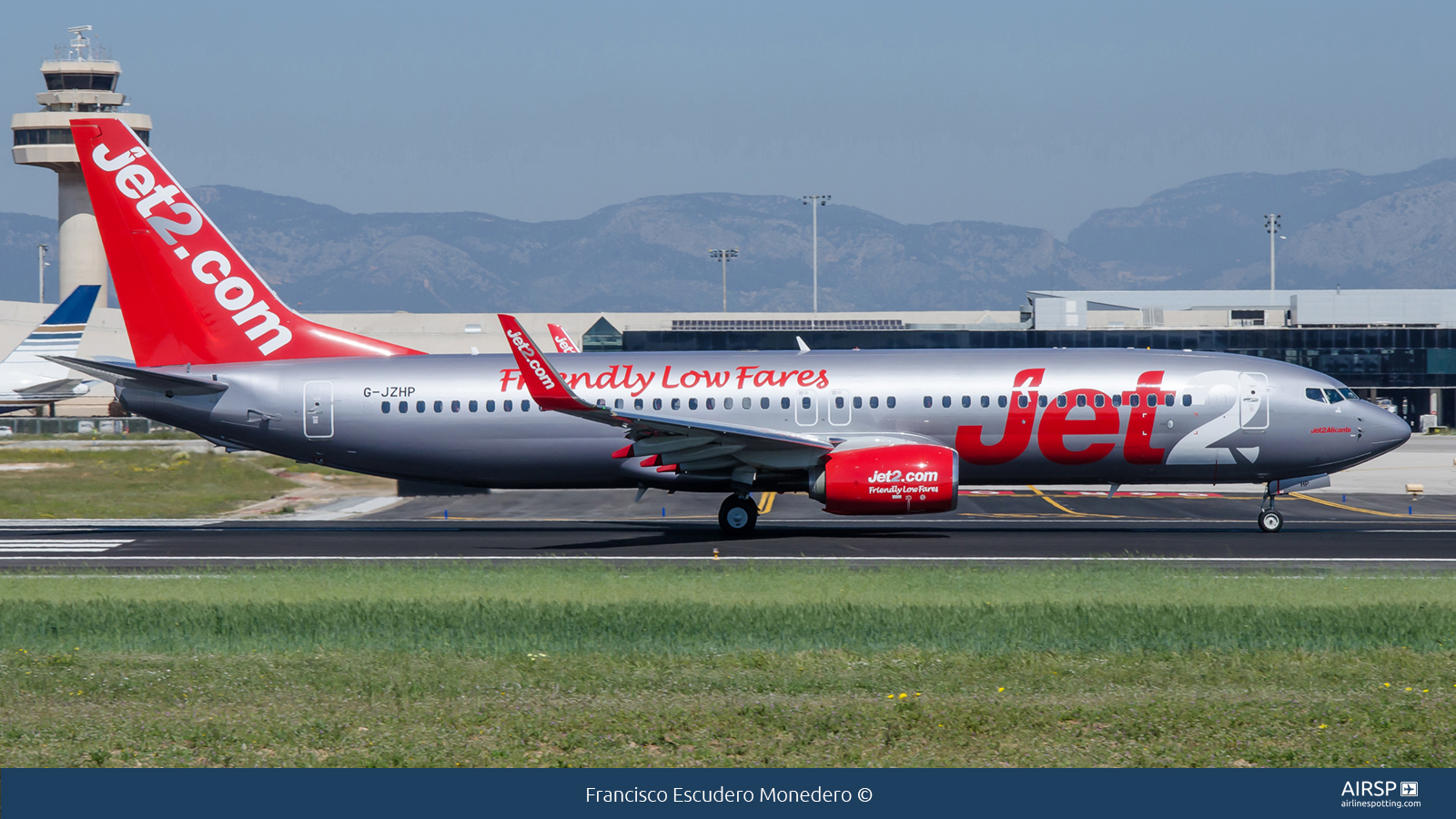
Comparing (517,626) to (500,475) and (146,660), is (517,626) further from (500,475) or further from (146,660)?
(500,475)

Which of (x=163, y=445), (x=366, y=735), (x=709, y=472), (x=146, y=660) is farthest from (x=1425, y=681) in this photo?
→ (x=163, y=445)

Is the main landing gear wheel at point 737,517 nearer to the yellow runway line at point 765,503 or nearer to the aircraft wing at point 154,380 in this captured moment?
the yellow runway line at point 765,503

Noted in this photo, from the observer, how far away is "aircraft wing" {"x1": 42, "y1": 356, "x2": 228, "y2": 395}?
95.8 ft

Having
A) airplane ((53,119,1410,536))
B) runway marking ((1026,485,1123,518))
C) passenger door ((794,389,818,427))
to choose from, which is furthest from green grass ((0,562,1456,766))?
runway marking ((1026,485,1123,518))

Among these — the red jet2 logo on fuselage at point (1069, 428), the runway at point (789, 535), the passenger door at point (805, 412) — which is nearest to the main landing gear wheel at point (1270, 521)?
the runway at point (789, 535)

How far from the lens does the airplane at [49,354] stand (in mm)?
51344

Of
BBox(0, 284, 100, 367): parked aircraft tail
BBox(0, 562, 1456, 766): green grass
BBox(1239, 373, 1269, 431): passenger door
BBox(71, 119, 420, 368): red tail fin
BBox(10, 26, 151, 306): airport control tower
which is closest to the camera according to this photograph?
BBox(0, 562, 1456, 766): green grass

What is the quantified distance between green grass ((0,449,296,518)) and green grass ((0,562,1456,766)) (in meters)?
19.3

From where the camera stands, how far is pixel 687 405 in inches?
1188

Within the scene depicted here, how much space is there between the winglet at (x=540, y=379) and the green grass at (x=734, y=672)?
268 inches

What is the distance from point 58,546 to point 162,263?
23.2 feet

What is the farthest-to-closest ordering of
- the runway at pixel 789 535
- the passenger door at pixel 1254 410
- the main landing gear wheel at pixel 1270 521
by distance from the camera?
the main landing gear wheel at pixel 1270 521
the passenger door at pixel 1254 410
the runway at pixel 789 535

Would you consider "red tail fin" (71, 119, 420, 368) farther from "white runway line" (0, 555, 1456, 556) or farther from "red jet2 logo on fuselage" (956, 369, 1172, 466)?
"red jet2 logo on fuselage" (956, 369, 1172, 466)

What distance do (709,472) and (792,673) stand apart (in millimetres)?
16742
